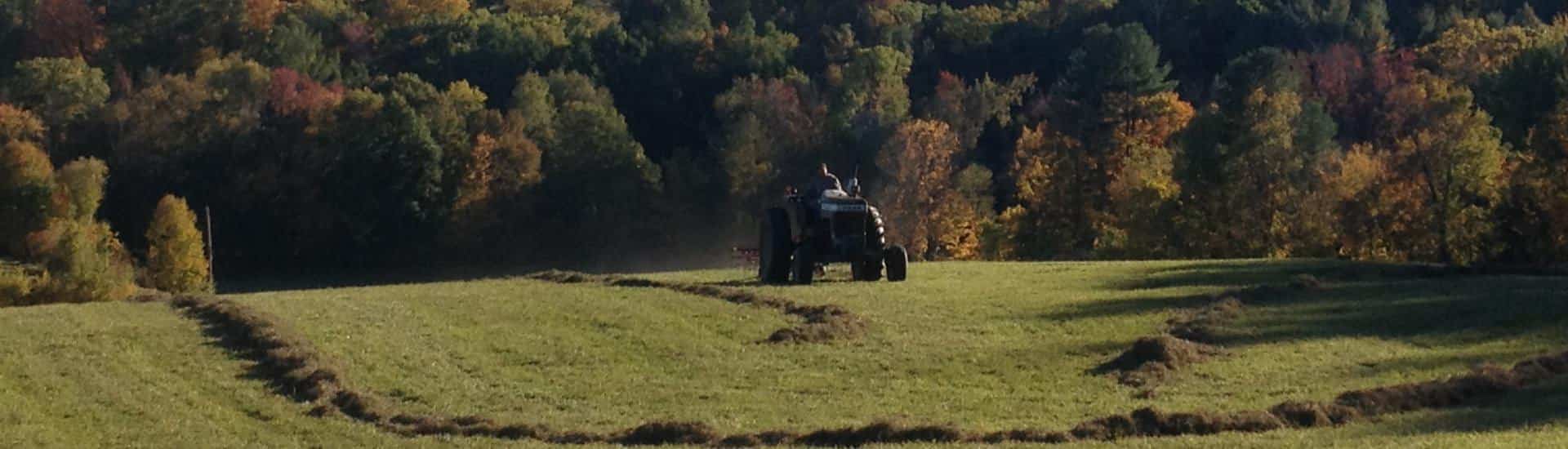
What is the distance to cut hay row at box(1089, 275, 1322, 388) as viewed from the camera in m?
27.1

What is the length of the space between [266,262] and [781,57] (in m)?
35.5

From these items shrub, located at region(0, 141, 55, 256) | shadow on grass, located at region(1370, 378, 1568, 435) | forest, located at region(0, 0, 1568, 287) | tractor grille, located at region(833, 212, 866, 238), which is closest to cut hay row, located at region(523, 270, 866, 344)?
tractor grille, located at region(833, 212, 866, 238)

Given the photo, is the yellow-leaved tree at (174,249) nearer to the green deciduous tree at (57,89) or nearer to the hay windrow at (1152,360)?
the green deciduous tree at (57,89)

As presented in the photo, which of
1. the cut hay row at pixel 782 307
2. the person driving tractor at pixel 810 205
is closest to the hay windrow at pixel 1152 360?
the cut hay row at pixel 782 307

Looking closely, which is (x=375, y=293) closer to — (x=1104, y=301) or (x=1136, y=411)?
(x=1104, y=301)

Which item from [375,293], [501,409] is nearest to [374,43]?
[375,293]

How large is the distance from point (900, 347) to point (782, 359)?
2046 mm

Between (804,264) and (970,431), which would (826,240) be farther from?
(970,431)

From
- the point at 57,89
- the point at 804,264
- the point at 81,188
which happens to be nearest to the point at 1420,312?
the point at 804,264

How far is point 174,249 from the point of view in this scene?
255 feet

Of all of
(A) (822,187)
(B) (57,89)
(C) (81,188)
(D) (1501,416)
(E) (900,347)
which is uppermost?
(B) (57,89)

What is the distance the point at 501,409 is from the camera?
25.4m

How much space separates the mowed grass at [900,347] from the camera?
25.2 meters

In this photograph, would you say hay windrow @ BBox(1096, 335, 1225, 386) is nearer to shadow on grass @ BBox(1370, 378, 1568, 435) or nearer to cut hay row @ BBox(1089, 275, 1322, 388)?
cut hay row @ BBox(1089, 275, 1322, 388)
